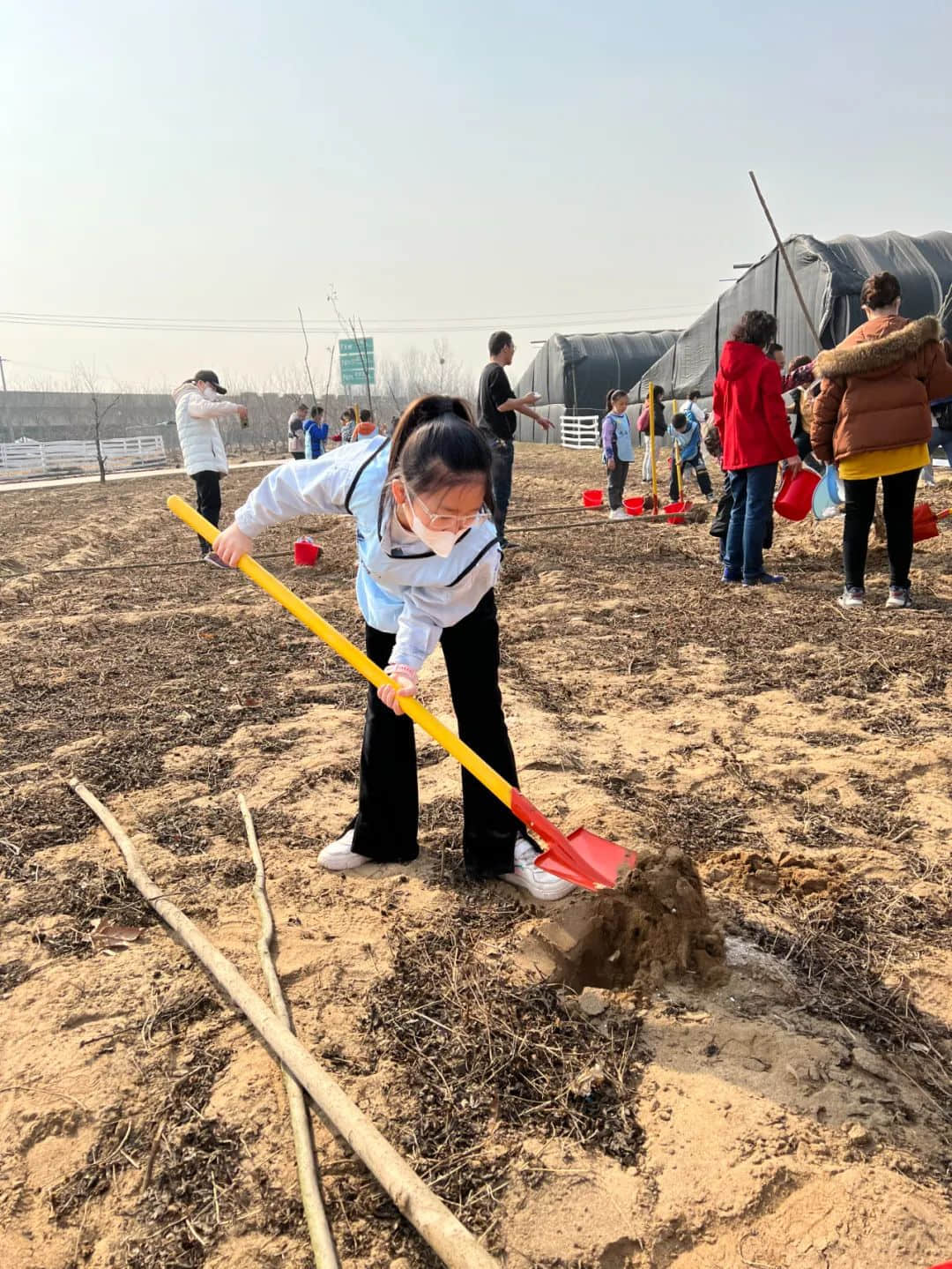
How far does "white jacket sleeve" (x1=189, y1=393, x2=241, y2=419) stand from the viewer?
7082mm

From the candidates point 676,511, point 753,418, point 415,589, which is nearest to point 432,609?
point 415,589

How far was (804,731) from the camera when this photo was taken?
3.52 metres

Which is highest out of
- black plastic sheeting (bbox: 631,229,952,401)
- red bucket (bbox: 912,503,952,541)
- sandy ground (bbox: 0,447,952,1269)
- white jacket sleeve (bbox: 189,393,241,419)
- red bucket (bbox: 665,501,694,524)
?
black plastic sheeting (bbox: 631,229,952,401)

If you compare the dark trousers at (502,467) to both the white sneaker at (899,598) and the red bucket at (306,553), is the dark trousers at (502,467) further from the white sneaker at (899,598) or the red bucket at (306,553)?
the white sneaker at (899,598)

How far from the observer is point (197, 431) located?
730cm

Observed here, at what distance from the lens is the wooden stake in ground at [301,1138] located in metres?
1.42

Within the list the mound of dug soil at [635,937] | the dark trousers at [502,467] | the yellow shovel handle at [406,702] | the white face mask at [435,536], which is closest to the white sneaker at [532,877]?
the mound of dug soil at [635,937]

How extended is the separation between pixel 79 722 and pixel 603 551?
514 cm

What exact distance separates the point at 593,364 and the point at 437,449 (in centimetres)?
2725

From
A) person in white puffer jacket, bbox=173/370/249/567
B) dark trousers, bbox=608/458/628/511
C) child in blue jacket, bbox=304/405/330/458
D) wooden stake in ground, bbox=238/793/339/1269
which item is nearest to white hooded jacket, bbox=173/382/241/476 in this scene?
person in white puffer jacket, bbox=173/370/249/567

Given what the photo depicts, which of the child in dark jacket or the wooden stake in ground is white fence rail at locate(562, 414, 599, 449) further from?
the wooden stake in ground

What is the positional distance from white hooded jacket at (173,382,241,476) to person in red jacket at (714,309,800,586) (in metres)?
3.98

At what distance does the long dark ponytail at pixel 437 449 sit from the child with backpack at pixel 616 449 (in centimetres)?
762

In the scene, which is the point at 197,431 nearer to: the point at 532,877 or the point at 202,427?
the point at 202,427
